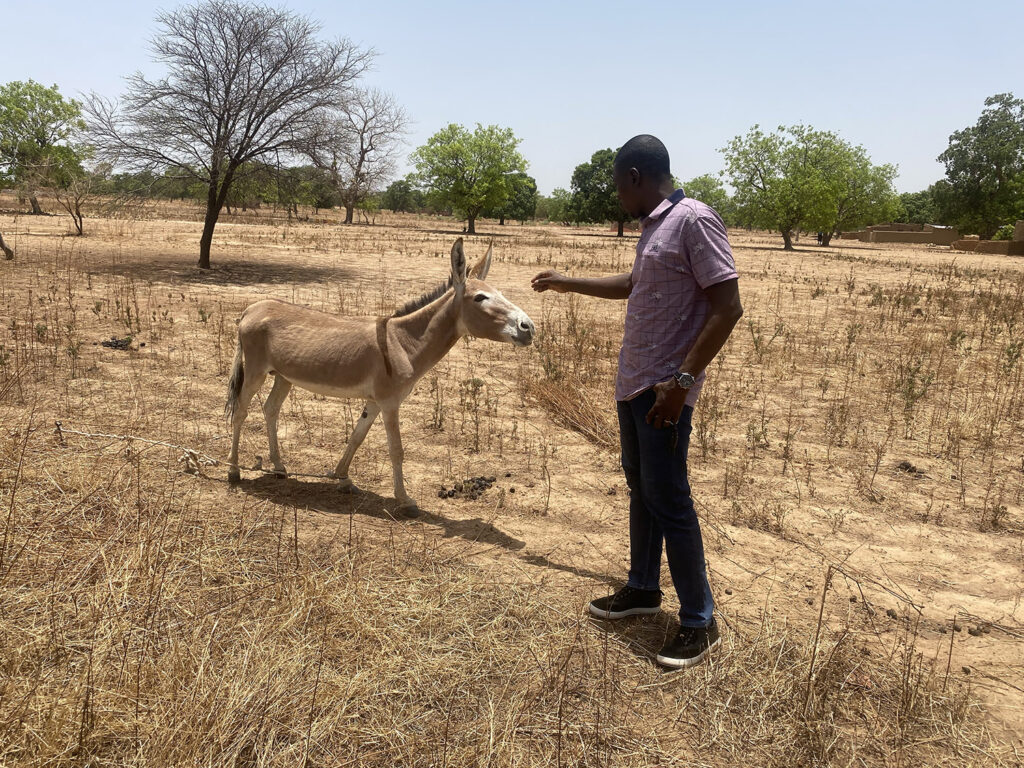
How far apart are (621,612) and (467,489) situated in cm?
230

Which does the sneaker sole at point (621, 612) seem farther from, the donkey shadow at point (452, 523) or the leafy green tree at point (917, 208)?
the leafy green tree at point (917, 208)

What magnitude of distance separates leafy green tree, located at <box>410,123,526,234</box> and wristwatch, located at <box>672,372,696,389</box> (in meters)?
53.8

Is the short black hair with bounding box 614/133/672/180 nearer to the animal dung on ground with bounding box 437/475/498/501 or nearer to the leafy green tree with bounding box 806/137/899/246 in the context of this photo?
the animal dung on ground with bounding box 437/475/498/501

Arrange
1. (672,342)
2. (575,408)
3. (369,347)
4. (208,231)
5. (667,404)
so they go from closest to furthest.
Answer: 1. (667,404)
2. (672,342)
3. (369,347)
4. (575,408)
5. (208,231)

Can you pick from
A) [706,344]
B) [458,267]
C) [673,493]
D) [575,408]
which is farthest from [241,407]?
[706,344]

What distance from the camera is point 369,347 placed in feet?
17.7

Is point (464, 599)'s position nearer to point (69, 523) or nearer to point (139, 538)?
point (139, 538)

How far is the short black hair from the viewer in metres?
3.29

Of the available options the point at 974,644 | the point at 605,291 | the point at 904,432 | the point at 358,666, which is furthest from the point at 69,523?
the point at 904,432

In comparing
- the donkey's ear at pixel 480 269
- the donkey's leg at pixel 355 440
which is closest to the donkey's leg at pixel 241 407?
the donkey's leg at pixel 355 440

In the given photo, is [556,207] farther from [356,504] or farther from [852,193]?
[356,504]

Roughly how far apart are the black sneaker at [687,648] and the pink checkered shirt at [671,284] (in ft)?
4.19

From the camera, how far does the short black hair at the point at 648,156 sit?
3.29 metres

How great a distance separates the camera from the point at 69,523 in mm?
4180
